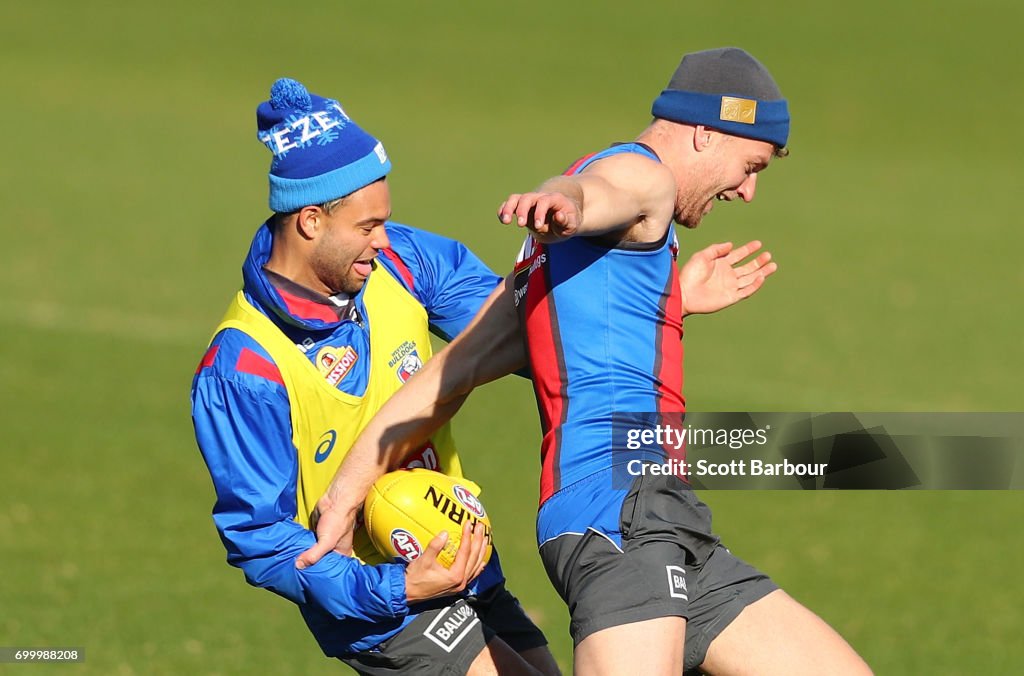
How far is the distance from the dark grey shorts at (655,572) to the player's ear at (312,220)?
1.49 m

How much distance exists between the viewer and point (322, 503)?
18.3 feet

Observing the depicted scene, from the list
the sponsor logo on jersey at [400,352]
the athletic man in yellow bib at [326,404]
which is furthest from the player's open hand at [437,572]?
the sponsor logo on jersey at [400,352]

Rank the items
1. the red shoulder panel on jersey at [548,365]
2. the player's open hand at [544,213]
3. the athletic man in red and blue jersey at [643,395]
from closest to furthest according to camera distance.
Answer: the player's open hand at [544,213], the athletic man in red and blue jersey at [643,395], the red shoulder panel on jersey at [548,365]

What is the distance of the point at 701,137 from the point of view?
16.8ft

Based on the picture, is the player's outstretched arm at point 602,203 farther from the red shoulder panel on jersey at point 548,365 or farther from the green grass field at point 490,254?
the green grass field at point 490,254

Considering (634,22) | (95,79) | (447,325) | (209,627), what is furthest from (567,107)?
(447,325)

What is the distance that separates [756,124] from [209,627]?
5.81m

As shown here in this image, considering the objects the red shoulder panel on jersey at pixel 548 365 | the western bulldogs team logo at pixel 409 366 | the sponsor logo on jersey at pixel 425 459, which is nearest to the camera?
the red shoulder panel on jersey at pixel 548 365

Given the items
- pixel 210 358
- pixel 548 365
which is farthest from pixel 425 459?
pixel 548 365

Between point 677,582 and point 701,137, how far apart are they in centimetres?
150

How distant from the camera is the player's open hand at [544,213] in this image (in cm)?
423

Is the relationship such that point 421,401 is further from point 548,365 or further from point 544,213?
point 544,213

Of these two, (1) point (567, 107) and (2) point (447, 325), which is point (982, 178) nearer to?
(1) point (567, 107)

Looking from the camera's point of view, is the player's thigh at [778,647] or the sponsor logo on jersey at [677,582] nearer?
the sponsor logo on jersey at [677,582]
